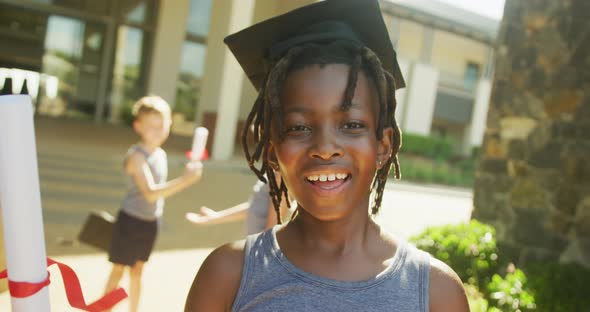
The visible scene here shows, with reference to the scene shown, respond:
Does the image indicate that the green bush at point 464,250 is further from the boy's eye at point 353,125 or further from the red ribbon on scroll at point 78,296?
the red ribbon on scroll at point 78,296

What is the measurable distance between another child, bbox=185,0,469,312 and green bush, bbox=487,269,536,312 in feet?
6.73

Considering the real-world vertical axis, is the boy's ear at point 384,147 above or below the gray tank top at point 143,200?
above

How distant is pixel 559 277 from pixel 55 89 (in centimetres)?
1645

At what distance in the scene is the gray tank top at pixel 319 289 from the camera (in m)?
1.17

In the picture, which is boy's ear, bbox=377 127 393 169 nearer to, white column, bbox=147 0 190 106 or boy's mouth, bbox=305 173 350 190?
boy's mouth, bbox=305 173 350 190

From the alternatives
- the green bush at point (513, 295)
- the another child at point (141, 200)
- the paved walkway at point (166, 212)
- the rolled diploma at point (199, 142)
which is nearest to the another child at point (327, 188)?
the rolled diploma at point (199, 142)

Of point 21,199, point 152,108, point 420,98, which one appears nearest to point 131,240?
point 152,108

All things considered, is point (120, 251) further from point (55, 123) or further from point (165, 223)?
point (55, 123)

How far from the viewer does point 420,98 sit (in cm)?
2566

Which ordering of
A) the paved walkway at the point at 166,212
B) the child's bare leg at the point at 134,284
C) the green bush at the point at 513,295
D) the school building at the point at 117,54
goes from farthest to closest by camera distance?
the school building at the point at 117,54 < the paved walkway at the point at 166,212 < the child's bare leg at the point at 134,284 < the green bush at the point at 513,295

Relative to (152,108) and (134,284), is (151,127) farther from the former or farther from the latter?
(134,284)

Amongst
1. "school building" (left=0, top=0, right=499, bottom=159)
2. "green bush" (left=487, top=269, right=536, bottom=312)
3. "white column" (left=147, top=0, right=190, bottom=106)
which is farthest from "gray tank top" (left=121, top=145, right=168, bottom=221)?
"white column" (left=147, top=0, right=190, bottom=106)

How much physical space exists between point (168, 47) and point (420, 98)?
41.3 feet

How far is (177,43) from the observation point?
1662 cm
